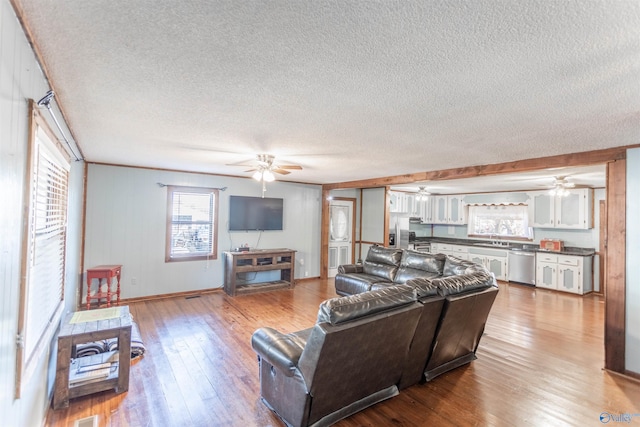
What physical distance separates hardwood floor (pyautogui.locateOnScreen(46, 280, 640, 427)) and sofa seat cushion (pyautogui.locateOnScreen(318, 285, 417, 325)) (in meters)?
0.89

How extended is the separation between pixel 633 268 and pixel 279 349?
3460 millimetres

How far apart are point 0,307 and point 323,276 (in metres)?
6.43

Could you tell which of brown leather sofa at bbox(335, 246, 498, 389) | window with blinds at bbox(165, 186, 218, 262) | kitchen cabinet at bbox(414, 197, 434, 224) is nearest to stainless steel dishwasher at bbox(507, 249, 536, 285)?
kitchen cabinet at bbox(414, 197, 434, 224)

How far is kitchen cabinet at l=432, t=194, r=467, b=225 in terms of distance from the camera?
861 cm

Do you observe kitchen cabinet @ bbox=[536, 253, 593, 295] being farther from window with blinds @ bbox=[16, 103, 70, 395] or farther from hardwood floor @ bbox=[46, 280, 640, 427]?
window with blinds @ bbox=[16, 103, 70, 395]

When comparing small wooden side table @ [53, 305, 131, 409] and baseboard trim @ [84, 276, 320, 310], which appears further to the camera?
baseboard trim @ [84, 276, 320, 310]

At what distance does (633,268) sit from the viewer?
9.95 feet

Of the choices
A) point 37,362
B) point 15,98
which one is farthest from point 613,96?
point 37,362

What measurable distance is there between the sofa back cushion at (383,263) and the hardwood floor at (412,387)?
146cm

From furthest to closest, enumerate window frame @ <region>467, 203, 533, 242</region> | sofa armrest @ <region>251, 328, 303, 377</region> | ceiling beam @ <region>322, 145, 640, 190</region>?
window frame @ <region>467, 203, 533, 242</region>
ceiling beam @ <region>322, 145, 640, 190</region>
sofa armrest @ <region>251, 328, 303, 377</region>

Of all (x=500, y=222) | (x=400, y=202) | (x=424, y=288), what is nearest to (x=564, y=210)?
(x=500, y=222)

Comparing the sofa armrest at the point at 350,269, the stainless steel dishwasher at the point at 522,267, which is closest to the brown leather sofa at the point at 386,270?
the sofa armrest at the point at 350,269

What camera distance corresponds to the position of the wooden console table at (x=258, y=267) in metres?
5.72

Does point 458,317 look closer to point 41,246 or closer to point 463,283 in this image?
point 463,283
